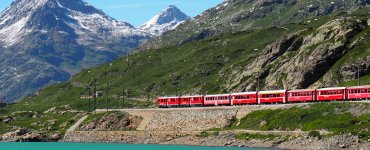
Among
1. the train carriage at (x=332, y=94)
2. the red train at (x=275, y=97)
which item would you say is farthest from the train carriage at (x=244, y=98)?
the train carriage at (x=332, y=94)

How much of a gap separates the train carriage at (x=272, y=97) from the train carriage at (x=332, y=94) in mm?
9215

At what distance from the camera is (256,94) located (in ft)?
466

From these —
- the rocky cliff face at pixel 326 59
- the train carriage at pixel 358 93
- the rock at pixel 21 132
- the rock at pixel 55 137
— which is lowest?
the rock at pixel 55 137

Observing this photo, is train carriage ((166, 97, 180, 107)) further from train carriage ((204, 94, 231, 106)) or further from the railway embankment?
the railway embankment

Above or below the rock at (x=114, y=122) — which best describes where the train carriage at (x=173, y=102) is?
above

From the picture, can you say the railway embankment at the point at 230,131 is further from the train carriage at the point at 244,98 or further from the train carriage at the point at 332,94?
the train carriage at the point at 244,98

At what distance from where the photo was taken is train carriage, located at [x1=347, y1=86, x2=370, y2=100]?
11756cm

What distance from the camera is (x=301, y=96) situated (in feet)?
434

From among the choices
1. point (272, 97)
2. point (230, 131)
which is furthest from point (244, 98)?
point (230, 131)

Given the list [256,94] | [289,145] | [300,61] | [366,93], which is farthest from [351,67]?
[289,145]

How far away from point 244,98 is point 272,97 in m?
8.66

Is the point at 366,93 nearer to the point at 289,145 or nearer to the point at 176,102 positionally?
the point at 289,145

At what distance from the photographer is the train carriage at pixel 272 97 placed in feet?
447

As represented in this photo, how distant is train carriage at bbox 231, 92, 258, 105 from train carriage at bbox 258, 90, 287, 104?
5.34ft
